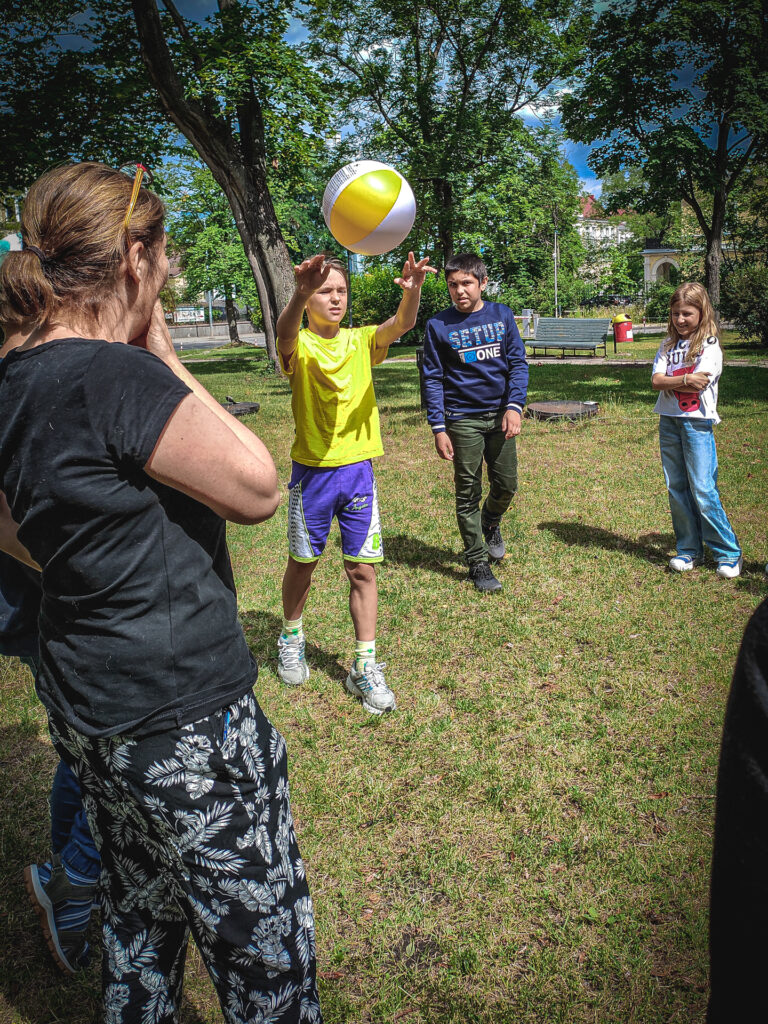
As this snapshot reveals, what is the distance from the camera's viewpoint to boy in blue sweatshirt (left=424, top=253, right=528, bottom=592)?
527 cm

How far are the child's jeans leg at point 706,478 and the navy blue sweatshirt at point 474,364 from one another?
1.30 meters

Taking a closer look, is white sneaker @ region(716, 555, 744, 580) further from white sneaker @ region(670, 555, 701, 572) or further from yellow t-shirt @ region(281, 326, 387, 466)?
yellow t-shirt @ region(281, 326, 387, 466)

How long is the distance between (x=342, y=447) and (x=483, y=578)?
2.07 meters

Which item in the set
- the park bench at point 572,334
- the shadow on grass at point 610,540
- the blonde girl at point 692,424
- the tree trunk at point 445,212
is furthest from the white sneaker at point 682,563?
the park bench at point 572,334

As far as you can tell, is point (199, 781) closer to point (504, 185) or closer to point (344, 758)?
point (344, 758)

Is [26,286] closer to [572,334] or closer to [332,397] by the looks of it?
[332,397]

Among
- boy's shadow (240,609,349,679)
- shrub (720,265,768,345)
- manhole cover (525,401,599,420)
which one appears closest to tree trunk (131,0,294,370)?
manhole cover (525,401,599,420)

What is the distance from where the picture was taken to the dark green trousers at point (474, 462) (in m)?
5.37

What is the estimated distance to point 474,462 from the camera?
17.7 feet

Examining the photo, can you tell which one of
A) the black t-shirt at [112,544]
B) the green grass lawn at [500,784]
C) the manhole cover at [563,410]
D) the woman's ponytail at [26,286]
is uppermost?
the woman's ponytail at [26,286]

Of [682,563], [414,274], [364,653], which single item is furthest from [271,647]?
[682,563]

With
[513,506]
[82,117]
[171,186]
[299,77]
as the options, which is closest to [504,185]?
[299,77]

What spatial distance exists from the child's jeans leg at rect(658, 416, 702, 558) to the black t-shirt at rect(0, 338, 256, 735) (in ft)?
15.3

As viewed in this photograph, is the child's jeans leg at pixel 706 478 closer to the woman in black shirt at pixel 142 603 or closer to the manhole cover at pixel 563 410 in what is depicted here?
the woman in black shirt at pixel 142 603
